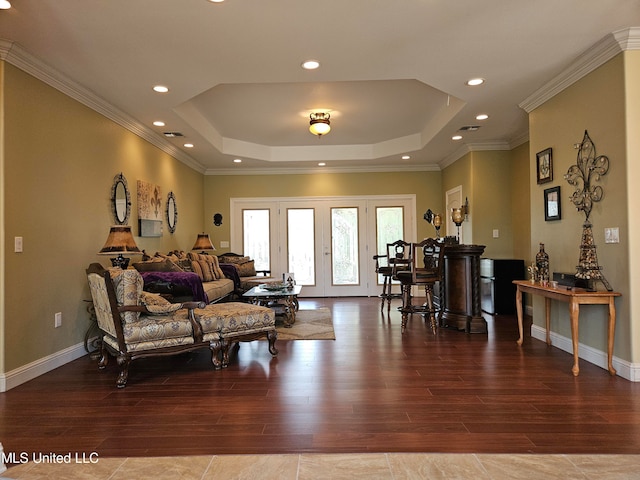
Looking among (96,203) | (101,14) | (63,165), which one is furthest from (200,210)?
(101,14)

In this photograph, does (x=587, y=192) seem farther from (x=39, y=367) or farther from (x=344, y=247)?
(x=344, y=247)

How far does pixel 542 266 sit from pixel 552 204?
2.33 feet

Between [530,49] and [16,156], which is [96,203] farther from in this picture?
[530,49]

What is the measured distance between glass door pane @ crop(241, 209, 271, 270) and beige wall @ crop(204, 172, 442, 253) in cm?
36

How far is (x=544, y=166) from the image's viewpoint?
4.64m

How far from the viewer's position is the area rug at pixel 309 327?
504 cm

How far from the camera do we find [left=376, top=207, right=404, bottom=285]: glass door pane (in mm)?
8906

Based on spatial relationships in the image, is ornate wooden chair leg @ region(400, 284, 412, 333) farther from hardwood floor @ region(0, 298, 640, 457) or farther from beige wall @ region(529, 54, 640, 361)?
beige wall @ region(529, 54, 640, 361)

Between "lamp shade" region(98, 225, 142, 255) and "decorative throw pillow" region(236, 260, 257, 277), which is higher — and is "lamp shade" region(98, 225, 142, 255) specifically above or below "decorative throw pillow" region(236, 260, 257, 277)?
above

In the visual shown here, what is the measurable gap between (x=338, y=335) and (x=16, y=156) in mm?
3642

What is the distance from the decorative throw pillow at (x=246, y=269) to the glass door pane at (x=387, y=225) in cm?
266

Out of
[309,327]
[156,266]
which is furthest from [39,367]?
[309,327]

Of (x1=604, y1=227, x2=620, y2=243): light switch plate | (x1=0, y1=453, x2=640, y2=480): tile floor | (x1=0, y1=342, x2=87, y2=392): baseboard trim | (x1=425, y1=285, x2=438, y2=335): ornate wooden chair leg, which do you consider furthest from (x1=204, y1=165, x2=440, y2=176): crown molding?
(x1=0, y1=453, x2=640, y2=480): tile floor

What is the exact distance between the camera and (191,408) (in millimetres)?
2908
